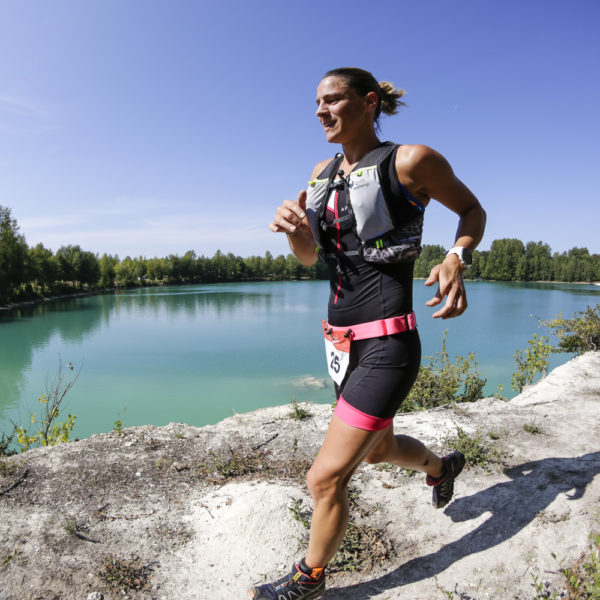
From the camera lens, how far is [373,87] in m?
2.10

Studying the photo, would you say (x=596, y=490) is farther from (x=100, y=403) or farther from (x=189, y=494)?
(x=100, y=403)

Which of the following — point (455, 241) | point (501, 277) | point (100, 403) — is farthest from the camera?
point (501, 277)

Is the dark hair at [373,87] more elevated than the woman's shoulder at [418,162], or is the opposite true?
the dark hair at [373,87]

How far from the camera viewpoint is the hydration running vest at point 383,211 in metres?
1.88

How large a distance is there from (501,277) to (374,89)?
377ft

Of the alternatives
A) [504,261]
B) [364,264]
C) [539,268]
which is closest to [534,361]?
[364,264]

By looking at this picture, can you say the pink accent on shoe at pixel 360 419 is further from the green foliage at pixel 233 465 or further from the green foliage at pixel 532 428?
the green foliage at pixel 532 428

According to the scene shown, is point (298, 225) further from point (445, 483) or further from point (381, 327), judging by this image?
point (445, 483)

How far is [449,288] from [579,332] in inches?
361

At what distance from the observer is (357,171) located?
1.96 meters

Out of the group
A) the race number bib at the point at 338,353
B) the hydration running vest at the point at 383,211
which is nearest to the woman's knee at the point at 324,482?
the race number bib at the point at 338,353

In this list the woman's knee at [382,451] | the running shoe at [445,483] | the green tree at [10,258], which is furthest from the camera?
the green tree at [10,258]

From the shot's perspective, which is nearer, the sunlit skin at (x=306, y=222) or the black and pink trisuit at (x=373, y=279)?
the sunlit skin at (x=306, y=222)

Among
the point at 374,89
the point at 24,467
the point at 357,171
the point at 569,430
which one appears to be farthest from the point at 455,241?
the point at 24,467
